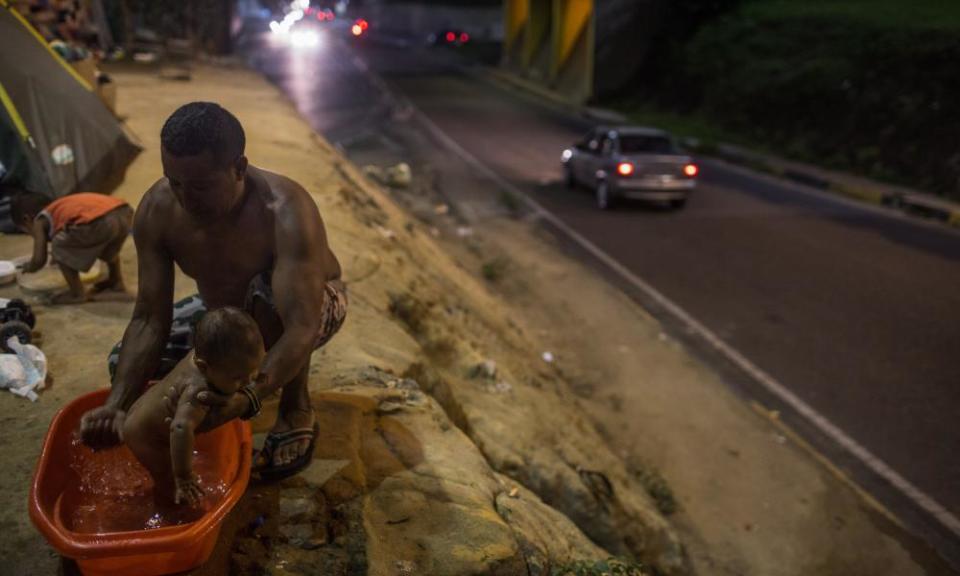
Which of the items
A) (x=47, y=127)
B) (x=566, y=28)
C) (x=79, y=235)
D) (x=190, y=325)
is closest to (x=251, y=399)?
(x=190, y=325)

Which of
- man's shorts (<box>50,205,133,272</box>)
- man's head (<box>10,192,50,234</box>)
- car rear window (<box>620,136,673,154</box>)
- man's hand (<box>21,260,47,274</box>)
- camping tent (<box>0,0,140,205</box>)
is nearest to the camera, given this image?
man's shorts (<box>50,205,133,272</box>)

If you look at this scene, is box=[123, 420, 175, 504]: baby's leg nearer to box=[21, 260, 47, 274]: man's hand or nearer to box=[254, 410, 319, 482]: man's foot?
box=[254, 410, 319, 482]: man's foot

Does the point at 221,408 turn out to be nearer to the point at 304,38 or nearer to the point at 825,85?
the point at 825,85

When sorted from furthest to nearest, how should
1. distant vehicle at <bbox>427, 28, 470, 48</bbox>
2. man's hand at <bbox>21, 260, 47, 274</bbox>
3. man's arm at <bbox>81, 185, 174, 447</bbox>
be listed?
distant vehicle at <bbox>427, 28, 470, 48</bbox>, man's hand at <bbox>21, 260, 47, 274</bbox>, man's arm at <bbox>81, 185, 174, 447</bbox>

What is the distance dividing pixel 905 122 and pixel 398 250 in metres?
14.1

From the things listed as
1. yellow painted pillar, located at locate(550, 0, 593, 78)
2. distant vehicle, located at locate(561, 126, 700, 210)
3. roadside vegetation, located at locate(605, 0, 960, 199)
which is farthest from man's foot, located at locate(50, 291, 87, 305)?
yellow painted pillar, located at locate(550, 0, 593, 78)

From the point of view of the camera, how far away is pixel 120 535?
2389mm

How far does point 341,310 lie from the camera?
3359mm

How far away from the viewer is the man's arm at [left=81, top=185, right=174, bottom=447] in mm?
3016

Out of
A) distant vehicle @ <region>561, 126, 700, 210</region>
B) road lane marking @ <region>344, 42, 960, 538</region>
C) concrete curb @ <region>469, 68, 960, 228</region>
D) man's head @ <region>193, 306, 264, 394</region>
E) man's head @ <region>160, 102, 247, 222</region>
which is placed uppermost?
man's head @ <region>160, 102, 247, 222</region>

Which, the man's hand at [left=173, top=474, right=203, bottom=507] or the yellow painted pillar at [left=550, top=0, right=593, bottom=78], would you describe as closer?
the man's hand at [left=173, top=474, right=203, bottom=507]

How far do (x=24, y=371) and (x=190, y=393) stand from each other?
1974mm

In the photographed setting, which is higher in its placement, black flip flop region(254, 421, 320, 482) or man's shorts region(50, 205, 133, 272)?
man's shorts region(50, 205, 133, 272)

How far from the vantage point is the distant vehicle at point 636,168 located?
44.9ft
